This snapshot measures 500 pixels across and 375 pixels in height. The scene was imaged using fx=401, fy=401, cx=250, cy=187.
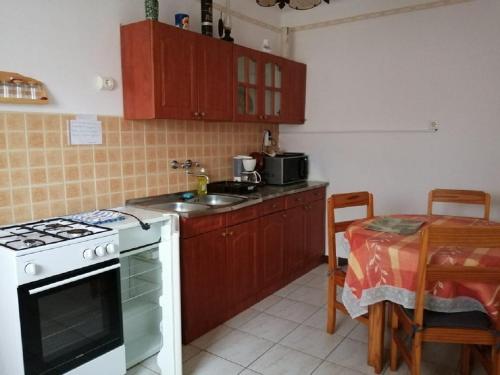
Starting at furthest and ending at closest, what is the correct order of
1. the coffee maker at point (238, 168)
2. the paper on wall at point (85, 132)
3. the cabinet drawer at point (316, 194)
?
1. the cabinet drawer at point (316, 194)
2. the coffee maker at point (238, 168)
3. the paper on wall at point (85, 132)

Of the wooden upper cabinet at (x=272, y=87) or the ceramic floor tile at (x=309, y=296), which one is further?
the wooden upper cabinet at (x=272, y=87)

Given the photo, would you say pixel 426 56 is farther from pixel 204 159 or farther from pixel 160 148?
pixel 160 148

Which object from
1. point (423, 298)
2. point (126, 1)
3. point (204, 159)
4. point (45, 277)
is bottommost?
point (423, 298)

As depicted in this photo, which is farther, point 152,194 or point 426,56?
point 426,56

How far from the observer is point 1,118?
206cm

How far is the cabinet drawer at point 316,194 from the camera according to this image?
3800 mm

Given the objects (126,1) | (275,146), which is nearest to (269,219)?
(275,146)

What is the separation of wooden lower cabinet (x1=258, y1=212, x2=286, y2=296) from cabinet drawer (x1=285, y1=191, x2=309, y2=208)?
0.13m

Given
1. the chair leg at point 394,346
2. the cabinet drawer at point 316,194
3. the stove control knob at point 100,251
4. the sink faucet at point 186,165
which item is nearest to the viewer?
the stove control knob at point 100,251

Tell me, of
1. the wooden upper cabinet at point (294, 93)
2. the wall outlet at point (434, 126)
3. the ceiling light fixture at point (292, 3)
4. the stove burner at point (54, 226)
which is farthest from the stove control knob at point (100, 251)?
the wall outlet at point (434, 126)

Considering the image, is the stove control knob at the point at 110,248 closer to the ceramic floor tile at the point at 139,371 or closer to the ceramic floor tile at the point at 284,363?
the ceramic floor tile at the point at 139,371

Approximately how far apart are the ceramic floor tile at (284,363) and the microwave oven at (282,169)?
5.34ft

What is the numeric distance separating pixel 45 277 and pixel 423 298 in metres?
1.61

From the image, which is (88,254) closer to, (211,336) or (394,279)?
(211,336)
